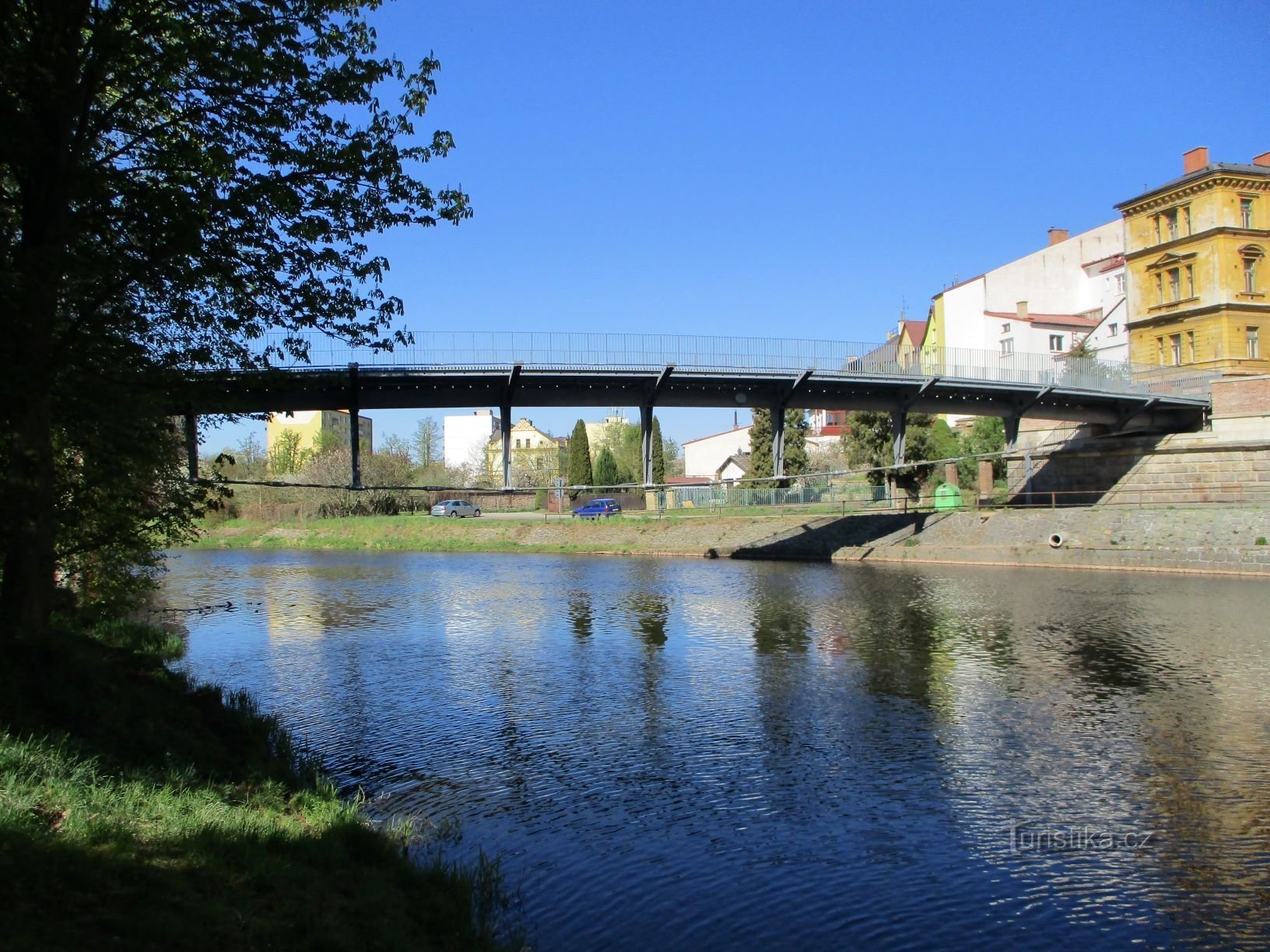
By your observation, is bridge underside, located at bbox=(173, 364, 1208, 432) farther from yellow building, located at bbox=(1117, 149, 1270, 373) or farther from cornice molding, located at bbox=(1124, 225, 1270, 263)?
cornice molding, located at bbox=(1124, 225, 1270, 263)

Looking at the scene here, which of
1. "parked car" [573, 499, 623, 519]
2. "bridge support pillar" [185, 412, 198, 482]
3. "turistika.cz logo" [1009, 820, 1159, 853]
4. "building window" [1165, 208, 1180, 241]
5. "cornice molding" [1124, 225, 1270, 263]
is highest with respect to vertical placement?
"building window" [1165, 208, 1180, 241]

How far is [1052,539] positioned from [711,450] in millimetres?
77115

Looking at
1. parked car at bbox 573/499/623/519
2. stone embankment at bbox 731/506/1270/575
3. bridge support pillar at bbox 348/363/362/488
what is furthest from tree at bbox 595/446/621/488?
bridge support pillar at bbox 348/363/362/488

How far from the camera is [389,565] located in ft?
166

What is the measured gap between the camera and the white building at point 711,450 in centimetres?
11544

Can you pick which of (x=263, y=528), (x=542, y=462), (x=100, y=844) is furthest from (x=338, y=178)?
(x=542, y=462)

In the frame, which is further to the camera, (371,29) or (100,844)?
A: (371,29)

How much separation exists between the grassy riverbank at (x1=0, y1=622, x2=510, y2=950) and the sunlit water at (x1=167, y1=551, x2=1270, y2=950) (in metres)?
1.23

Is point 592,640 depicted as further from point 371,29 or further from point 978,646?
point 371,29

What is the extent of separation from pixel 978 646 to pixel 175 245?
60.3 ft

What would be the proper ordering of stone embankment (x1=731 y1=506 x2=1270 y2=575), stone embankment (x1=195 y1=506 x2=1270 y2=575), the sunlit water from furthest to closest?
stone embankment (x1=195 y1=506 x2=1270 y2=575)
stone embankment (x1=731 y1=506 x2=1270 y2=575)
the sunlit water

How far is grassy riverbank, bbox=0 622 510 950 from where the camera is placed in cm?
575

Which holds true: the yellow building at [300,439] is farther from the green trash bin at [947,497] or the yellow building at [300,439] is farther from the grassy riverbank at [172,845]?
the grassy riverbank at [172,845]

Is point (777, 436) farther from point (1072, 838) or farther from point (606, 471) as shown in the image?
point (606, 471)
